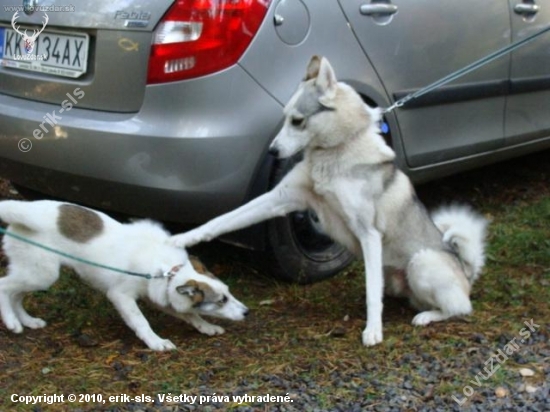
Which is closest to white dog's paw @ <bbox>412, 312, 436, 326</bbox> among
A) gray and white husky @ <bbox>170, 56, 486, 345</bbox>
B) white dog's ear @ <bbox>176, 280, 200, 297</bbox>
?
gray and white husky @ <bbox>170, 56, 486, 345</bbox>

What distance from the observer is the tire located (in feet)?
15.2

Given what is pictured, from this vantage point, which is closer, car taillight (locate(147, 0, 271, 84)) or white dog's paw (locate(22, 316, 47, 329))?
car taillight (locate(147, 0, 271, 84))

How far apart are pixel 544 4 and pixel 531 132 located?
32.5 inches

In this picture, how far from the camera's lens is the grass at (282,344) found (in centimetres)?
370

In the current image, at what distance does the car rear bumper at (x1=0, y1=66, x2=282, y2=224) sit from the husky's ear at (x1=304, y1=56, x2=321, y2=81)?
314 millimetres

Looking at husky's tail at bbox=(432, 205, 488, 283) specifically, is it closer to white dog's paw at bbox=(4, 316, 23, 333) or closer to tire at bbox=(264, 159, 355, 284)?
tire at bbox=(264, 159, 355, 284)

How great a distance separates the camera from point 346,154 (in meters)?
4.14

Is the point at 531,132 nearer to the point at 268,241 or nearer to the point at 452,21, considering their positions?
the point at 452,21

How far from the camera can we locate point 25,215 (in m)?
3.99

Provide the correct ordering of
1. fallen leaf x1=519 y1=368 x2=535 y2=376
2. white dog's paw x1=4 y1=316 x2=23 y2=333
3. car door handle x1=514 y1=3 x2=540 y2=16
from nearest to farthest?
fallen leaf x1=519 y1=368 x2=535 y2=376, white dog's paw x1=4 y1=316 x2=23 y2=333, car door handle x1=514 y1=3 x2=540 y2=16

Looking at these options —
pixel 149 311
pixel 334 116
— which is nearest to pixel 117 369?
pixel 149 311

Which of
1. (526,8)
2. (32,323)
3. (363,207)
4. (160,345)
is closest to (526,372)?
(363,207)

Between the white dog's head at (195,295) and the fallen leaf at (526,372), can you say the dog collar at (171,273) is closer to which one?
the white dog's head at (195,295)

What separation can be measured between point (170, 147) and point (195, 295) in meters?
0.71
